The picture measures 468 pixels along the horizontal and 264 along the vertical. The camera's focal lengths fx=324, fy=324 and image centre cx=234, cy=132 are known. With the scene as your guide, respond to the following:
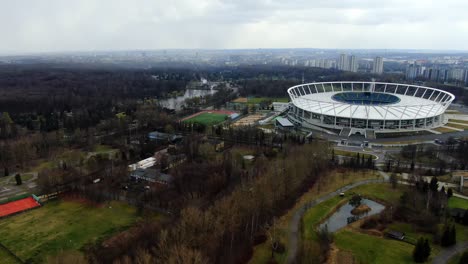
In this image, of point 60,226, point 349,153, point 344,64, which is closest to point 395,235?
point 349,153

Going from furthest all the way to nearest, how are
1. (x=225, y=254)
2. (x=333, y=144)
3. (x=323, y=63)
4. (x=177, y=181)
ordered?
(x=323, y=63) → (x=333, y=144) → (x=177, y=181) → (x=225, y=254)

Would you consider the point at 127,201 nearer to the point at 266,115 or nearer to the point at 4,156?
the point at 4,156

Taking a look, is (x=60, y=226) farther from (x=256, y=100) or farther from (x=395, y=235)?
(x=256, y=100)

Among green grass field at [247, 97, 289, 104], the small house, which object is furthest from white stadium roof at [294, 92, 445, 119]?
the small house

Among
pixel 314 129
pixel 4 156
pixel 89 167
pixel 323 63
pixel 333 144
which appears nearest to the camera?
pixel 89 167

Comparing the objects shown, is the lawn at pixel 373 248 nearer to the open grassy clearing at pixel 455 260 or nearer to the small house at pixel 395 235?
the small house at pixel 395 235

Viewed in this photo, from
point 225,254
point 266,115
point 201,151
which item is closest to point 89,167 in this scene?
point 201,151
